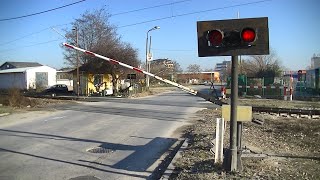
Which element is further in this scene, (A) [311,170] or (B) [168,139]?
(B) [168,139]

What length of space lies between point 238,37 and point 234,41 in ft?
0.34

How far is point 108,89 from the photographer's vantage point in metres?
44.7

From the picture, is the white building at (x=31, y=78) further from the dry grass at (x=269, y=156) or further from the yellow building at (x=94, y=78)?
the dry grass at (x=269, y=156)

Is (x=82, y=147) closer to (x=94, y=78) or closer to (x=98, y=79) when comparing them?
(x=94, y=78)

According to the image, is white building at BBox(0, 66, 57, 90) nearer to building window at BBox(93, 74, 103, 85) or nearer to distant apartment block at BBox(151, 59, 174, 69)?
building window at BBox(93, 74, 103, 85)

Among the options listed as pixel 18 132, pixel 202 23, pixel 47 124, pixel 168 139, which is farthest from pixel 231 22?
pixel 47 124

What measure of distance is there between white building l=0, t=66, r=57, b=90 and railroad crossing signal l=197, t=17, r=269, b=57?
5230 centimetres

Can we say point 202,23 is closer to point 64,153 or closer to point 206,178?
point 206,178

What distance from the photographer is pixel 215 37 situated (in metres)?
6.79

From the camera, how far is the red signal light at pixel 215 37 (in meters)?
6.74

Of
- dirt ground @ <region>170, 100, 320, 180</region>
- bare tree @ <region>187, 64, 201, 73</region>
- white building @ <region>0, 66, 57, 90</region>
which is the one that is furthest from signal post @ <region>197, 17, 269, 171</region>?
bare tree @ <region>187, 64, 201, 73</region>

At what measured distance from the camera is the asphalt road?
7.75m

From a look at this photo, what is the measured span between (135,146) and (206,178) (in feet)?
14.9

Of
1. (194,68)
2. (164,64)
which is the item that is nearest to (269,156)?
(164,64)
